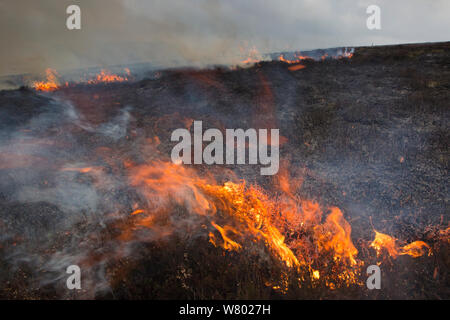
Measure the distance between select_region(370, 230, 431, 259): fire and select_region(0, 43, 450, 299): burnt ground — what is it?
0.13 metres

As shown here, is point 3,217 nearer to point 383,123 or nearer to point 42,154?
point 42,154

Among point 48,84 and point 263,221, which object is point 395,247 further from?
point 48,84

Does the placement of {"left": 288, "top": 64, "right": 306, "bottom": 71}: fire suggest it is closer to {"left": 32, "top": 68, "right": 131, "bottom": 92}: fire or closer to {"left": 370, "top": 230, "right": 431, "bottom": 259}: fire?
{"left": 32, "top": 68, "right": 131, "bottom": 92}: fire

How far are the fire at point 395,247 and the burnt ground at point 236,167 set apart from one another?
133 millimetres

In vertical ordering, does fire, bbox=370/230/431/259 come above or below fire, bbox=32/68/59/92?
below

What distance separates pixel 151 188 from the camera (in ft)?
18.5

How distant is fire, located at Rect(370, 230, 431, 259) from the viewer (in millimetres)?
3557

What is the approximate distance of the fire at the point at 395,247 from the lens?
3557 millimetres

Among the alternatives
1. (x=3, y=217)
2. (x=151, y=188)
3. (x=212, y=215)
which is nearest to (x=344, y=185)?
(x=212, y=215)

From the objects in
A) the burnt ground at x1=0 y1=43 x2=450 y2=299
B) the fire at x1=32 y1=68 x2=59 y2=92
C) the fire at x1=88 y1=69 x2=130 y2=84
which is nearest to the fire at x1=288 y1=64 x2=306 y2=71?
the burnt ground at x1=0 y1=43 x2=450 y2=299

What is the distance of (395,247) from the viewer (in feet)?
12.3

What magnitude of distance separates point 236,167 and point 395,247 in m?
4.21

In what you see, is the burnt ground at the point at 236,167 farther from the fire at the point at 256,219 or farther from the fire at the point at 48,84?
the fire at the point at 48,84

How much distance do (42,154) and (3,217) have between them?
9.48 feet
